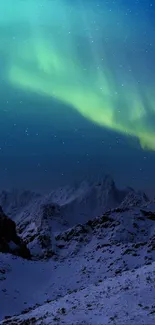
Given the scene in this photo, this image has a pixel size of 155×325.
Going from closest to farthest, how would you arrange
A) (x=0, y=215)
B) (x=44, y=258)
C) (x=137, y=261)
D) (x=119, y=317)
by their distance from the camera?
(x=119, y=317) < (x=137, y=261) < (x=0, y=215) < (x=44, y=258)

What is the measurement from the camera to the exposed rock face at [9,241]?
251 ft

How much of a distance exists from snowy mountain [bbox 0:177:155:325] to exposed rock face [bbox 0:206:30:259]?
4.63 metres

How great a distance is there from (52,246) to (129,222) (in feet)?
66.5

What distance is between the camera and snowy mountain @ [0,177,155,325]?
23.7 meters

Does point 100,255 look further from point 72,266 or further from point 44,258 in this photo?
point 44,258

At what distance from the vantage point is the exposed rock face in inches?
3014

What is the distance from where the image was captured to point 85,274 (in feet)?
221

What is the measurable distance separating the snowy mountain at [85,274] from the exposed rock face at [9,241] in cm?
463

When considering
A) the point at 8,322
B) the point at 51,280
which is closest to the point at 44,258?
the point at 51,280

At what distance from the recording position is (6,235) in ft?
263

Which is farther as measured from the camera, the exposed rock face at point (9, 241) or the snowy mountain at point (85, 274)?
the exposed rock face at point (9, 241)

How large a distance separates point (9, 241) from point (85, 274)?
19983 mm

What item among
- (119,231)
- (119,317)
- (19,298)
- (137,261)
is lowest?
(19,298)

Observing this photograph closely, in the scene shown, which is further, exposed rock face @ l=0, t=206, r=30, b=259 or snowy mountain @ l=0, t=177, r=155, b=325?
exposed rock face @ l=0, t=206, r=30, b=259
